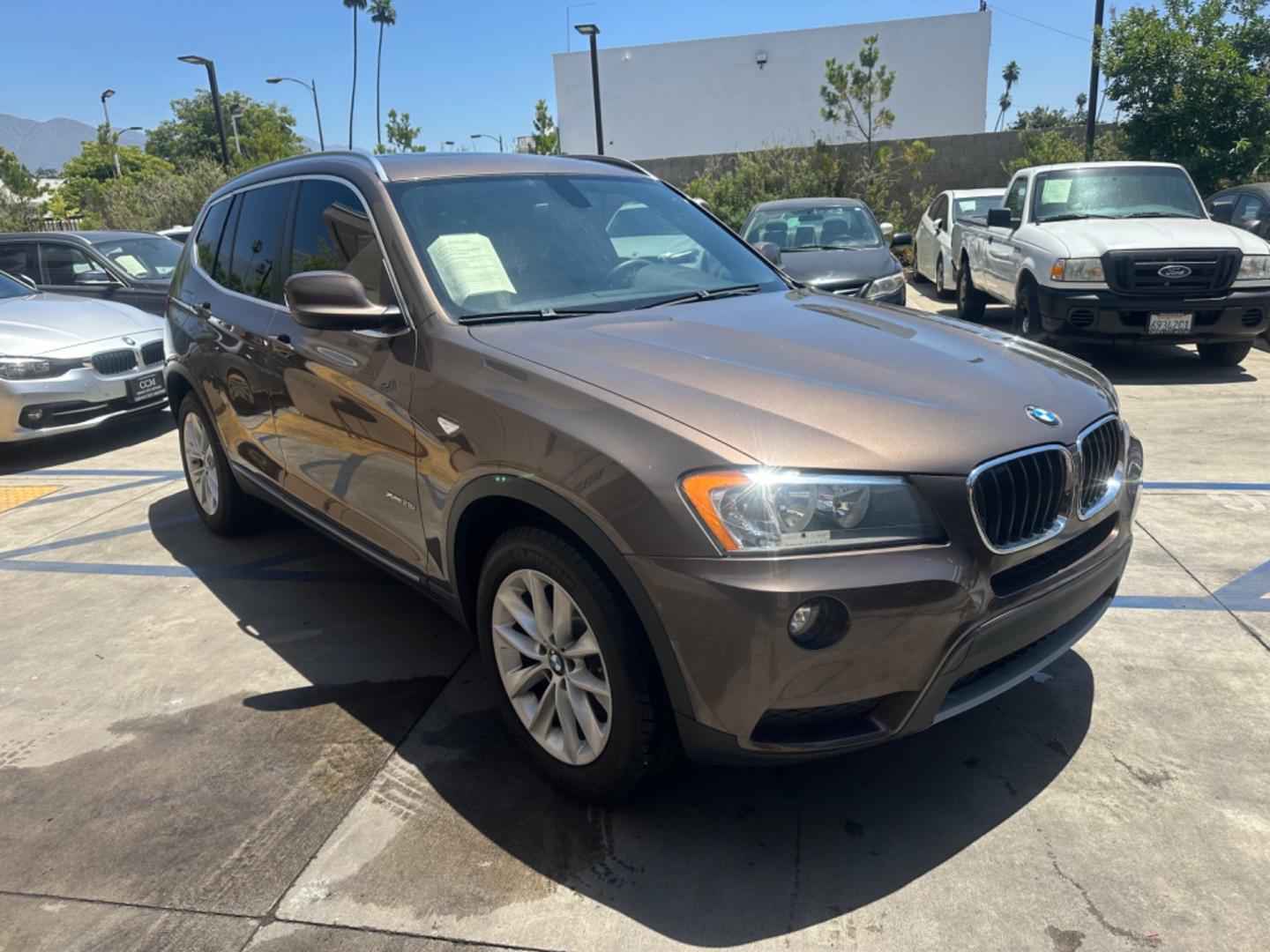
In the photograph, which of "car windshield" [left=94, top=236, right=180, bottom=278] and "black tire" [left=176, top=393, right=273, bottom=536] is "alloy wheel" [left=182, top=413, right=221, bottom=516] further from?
"car windshield" [left=94, top=236, right=180, bottom=278]

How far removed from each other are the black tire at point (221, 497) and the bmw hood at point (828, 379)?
101 inches

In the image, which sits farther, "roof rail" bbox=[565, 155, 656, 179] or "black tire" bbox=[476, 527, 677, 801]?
"roof rail" bbox=[565, 155, 656, 179]

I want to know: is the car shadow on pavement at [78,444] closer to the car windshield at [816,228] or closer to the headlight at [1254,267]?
the car windshield at [816,228]

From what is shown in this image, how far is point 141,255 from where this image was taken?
1059 centimetres

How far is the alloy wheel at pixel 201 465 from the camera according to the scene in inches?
198

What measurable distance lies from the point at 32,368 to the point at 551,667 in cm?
636

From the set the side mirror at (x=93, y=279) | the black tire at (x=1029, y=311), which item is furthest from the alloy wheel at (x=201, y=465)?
the black tire at (x=1029, y=311)

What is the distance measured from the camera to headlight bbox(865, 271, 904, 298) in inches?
347

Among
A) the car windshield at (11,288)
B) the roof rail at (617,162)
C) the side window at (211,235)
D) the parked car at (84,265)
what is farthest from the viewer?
the parked car at (84,265)

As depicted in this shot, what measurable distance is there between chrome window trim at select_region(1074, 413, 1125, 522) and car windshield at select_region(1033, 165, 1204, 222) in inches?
270

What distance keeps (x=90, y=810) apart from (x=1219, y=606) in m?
4.09

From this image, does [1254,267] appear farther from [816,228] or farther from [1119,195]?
[816,228]

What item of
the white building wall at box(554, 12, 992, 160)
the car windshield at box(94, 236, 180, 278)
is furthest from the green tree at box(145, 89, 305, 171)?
the car windshield at box(94, 236, 180, 278)

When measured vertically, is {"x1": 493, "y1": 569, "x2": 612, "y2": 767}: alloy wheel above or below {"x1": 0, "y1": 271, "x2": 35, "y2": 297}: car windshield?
below
